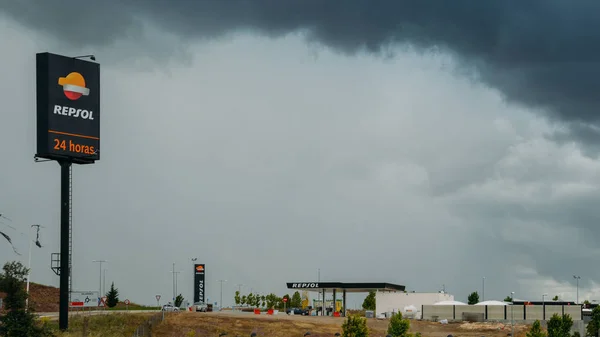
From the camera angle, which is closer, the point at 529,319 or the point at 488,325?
the point at 488,325

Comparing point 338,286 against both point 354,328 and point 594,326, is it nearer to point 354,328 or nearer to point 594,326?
point 594,326

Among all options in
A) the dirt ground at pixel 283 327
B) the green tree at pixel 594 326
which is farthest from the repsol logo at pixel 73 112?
the green tree at pixel 594 326

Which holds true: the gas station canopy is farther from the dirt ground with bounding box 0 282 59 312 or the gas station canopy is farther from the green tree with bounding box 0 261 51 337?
the green tree with bounding box 0 261 51 337

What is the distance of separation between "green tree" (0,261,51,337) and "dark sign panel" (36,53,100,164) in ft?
46.4

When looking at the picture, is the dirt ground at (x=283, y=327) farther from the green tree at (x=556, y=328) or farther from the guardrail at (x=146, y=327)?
the green tree at (x=556, y=328)

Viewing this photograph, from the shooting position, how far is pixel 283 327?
11744cm

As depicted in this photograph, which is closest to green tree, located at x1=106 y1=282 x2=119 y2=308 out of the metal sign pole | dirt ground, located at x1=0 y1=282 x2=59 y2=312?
dirt ground, located at x1=0 y1=282 x2=59 y2=312

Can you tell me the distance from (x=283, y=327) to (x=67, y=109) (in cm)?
5042

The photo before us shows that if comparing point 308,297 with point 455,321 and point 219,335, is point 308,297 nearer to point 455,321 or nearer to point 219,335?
point 455,321

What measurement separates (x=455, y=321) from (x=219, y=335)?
5685cm

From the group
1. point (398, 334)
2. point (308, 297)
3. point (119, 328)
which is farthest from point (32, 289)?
point (398, 334)

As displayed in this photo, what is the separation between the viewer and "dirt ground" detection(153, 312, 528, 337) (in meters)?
110

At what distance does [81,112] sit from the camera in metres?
82.5

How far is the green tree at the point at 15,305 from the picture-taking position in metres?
69.0
